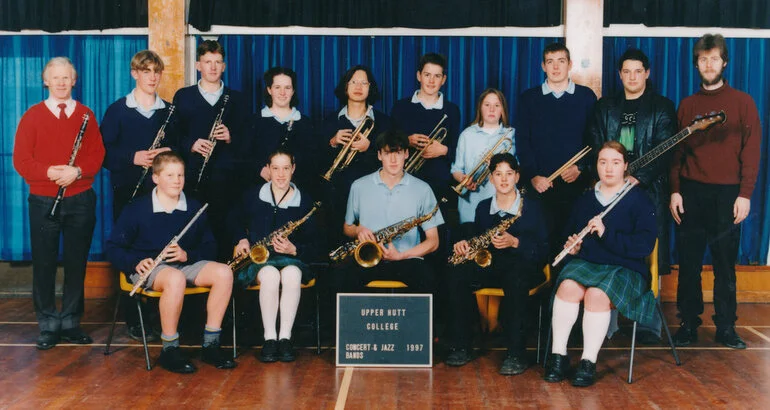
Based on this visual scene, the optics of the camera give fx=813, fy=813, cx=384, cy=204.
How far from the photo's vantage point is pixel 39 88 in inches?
244

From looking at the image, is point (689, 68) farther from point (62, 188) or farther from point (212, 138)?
point (62, 188)

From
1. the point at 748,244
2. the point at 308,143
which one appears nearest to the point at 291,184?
the point at 308,143

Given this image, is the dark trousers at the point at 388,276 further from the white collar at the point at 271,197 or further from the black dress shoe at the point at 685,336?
the black dress shoe at the point at 685,336

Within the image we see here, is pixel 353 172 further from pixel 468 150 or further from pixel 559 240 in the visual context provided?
pixel 559 240

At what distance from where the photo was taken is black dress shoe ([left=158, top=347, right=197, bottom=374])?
13.4 ft

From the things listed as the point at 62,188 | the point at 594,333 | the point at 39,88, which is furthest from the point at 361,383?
the point at 39,88

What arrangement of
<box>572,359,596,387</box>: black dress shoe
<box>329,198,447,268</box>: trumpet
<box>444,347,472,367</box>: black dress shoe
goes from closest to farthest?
<box>572,359,596,387</box>: black dress shoe → <box>444,347,472,367</box>: black dress shoe → <box>329,198,447,268</box>: trumpet

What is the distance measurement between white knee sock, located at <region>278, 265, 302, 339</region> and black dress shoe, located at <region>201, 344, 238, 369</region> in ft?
1.00

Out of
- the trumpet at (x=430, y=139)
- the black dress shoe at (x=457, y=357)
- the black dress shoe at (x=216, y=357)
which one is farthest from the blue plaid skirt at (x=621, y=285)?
the black dress shoe at (x=216, y=357)

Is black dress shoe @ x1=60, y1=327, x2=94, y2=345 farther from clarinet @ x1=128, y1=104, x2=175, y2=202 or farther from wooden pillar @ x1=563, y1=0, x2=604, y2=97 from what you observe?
wooden pillar @ x1=563, y1=0, x2=604, y2=97

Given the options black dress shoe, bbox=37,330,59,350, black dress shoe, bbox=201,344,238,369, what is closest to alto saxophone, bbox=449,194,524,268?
black dress shoe, bbox=201,344,238,369

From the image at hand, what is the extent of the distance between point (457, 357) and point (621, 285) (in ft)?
3.03

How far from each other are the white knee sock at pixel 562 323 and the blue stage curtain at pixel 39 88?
369 cm

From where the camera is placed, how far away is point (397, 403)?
366 centimetres
